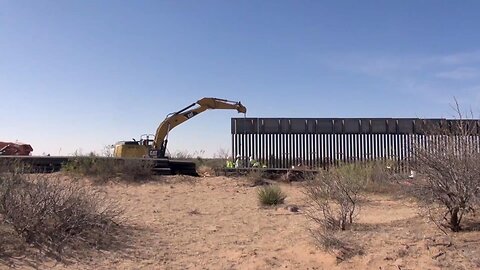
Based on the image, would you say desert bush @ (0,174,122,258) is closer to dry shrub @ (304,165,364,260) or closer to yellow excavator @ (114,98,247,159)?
dry shrub @ (304,165,364,260)

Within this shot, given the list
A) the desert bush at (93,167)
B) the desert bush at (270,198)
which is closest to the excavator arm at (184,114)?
the desert bush at (93,167)

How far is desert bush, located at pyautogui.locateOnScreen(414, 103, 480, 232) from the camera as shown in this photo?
8.55m

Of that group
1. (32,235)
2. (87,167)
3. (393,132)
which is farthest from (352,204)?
(393,132)

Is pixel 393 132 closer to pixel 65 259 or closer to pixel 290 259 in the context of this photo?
pixel 290 259

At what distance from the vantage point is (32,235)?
8.50m

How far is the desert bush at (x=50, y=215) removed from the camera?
27.9 feet

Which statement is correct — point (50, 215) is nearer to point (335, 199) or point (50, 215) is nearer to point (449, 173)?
point (335, 199)

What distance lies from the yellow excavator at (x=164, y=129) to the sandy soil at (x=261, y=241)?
38.7 ft

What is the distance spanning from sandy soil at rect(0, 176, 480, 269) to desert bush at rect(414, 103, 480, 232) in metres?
0.39

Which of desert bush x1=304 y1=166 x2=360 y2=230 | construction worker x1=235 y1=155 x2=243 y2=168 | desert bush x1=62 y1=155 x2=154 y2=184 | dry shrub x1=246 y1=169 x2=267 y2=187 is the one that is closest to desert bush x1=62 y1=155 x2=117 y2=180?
desert bush x1=62 y1=155 x2=154 y2=184

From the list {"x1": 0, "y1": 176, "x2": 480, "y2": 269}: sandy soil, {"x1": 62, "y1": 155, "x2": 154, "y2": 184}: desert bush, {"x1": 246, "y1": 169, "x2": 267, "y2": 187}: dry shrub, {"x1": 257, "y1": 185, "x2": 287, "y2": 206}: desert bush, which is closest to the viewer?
{"x1": 0, "y1": 176, "x2": 480, "y2": 269}: sandy soil

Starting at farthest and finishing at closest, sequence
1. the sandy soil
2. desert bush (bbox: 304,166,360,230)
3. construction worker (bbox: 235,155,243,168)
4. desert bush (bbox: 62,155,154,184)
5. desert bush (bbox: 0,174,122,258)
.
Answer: construction worker (bbox: 235,155,243,168) → desert bush (bbox: 62,155,154,184) → desert bush (bbox: 304,166,360,230) → desert bush (bbox: 0,174,122,258) → the sandy soil

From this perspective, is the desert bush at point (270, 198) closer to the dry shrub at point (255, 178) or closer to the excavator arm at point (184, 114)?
the dry shrub at point (255, 178)

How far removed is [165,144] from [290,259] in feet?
63.6
